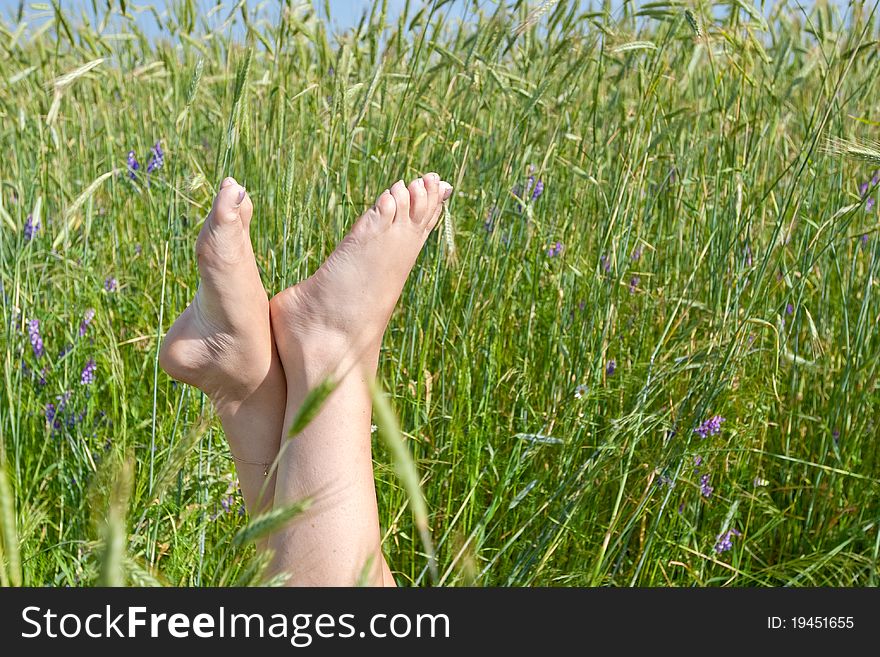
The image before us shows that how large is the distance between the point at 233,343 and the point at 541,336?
1.88ft

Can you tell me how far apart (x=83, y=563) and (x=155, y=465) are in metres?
0.16

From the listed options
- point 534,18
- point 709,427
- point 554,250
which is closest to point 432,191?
point 534,18

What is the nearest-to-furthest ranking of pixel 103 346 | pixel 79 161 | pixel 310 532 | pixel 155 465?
pixel 310 532 → pixel 155 465 → pixel 103 346 → pixel 79 161

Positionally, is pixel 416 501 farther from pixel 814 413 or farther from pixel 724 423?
pixel 814 413

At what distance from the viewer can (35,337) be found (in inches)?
54.4

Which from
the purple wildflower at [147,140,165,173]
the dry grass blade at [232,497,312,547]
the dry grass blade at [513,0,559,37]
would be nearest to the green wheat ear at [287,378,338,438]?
the dry grass blade at [232,497,312,547]

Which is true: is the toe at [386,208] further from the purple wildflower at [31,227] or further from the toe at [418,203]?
the purple wildflower at [31,227]

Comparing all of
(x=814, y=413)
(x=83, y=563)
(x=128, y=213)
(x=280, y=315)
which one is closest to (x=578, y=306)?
(x=814, y=413)

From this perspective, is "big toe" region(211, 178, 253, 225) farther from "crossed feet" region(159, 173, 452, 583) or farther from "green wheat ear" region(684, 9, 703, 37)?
"green wheat ear" region(684, 9, 703, 37)

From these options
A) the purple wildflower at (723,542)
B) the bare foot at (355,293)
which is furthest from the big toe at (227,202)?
the purple wildflower at (723,542)

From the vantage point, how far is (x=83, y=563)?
3.84ft

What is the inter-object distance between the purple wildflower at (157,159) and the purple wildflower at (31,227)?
0.27 m

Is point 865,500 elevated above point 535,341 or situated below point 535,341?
below

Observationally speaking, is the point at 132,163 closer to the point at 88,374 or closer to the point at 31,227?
the point at 31,227
